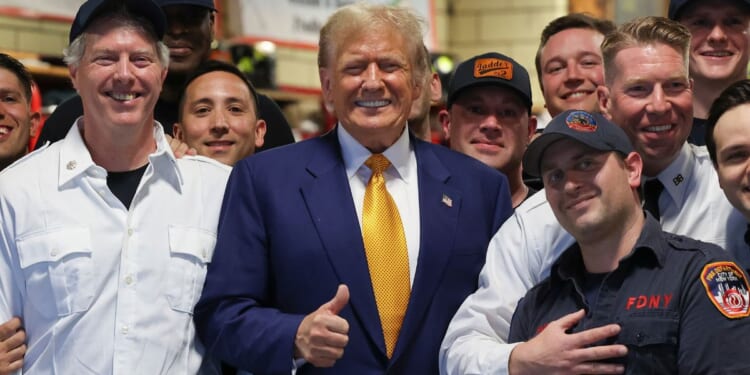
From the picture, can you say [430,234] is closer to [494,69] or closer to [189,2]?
[494,69]

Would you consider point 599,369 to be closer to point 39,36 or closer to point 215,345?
point 215,345

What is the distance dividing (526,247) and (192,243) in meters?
0.84

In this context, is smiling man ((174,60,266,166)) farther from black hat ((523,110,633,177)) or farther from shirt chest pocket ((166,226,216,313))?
black hat ((523,110,633,177))

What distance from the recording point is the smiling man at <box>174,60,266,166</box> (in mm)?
3846

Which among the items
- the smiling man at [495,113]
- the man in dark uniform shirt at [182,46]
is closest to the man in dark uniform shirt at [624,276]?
the smiling man at [495,113]

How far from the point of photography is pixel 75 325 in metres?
3.07

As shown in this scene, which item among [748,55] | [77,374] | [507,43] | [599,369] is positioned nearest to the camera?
[599,369]

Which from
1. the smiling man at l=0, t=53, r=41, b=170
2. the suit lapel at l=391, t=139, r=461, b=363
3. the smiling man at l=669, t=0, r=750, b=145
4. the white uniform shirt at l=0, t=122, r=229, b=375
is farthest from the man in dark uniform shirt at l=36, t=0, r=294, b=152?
the smiling man at l=669, t=0, r=750, b=145

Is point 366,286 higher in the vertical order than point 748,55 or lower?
lower

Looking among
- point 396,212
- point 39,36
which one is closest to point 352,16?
point 396,212

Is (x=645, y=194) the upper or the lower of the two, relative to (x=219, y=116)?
lower

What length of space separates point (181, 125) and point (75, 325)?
1.00 metres

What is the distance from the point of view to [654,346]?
2693mm

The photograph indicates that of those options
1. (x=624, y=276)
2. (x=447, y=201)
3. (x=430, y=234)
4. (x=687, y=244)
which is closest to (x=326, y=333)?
(x=430, y=234)
